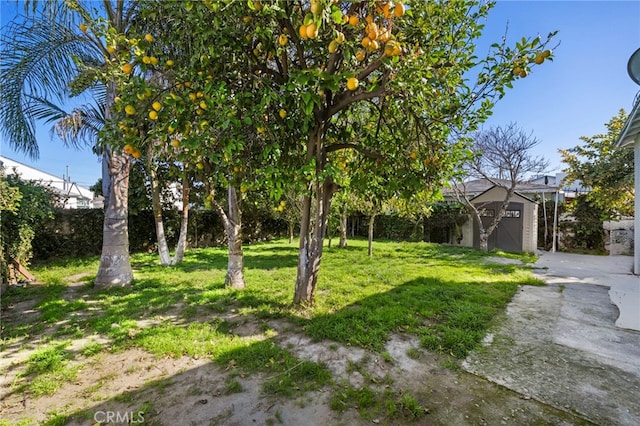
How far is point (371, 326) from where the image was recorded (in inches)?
148

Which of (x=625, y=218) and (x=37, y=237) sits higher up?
(x=625, y=218)

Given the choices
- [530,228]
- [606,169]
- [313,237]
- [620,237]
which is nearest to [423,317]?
[313,237]

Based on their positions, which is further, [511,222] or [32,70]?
[511,222]

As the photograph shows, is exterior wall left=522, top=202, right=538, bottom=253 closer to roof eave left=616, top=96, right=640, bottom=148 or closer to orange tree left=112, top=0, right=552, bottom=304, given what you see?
roof eave left=616, top=96, right=640, bottom=148

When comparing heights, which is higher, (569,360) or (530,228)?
(530,228)

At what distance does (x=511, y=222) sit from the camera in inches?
490

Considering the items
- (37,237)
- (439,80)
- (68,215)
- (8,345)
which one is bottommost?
(8,345)

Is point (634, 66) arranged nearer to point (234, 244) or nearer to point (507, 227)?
point (507, 227)

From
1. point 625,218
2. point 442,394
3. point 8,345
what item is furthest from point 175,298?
point 625,218

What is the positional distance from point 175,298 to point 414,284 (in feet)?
15.1

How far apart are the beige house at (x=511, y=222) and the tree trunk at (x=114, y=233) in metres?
13.1

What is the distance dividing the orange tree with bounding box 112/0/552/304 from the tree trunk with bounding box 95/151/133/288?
11.7 feet

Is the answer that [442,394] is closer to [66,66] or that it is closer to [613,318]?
Result: [613,318]

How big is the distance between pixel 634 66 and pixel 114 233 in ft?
35.1
